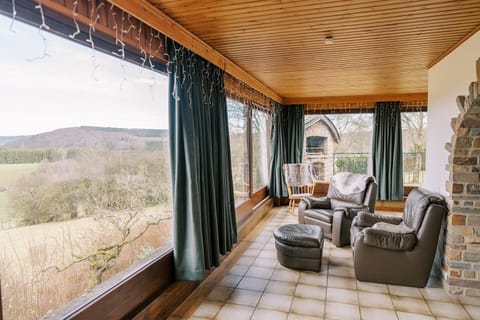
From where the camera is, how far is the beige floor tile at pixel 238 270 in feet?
11.0

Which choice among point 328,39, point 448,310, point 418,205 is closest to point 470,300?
point 448,310

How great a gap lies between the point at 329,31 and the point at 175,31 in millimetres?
1230

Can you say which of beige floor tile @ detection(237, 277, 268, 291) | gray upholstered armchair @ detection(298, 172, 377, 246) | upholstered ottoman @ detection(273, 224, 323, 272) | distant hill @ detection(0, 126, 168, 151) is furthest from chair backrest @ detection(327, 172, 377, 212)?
distant hill @ detection(0, 126, 168, 151)

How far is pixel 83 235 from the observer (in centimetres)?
188

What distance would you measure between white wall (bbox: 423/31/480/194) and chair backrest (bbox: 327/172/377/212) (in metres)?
0.83

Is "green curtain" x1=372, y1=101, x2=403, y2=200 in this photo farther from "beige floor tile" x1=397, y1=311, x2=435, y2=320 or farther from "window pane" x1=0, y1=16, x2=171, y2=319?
"window pane" x1=0, y1=16, x2=171, y2=319

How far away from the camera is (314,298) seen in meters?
2.81

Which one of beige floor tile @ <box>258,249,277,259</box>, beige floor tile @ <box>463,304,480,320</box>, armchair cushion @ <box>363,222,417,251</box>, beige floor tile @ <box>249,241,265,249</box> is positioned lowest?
beige floor tile @ <box>463,304,480,320</box>

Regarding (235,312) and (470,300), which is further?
Answer: (470,300)

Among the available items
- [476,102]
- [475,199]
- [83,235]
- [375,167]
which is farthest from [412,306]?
[375,167]

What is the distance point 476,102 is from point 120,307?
316 cm

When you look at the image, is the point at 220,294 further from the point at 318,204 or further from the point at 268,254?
the point at 318,204

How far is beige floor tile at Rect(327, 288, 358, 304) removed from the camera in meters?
2.78

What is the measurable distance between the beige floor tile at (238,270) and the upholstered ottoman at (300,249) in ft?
1.42
